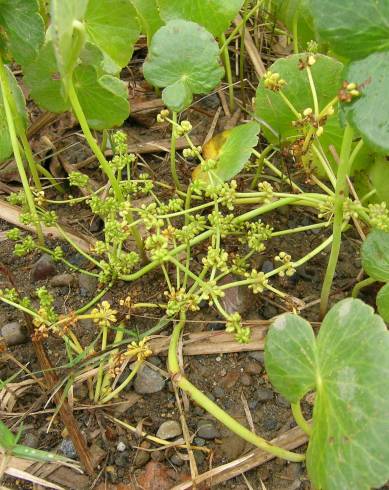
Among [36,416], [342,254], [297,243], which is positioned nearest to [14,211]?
[36,416]

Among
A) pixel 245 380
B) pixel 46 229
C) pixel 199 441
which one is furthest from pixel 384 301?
pixel 46 229

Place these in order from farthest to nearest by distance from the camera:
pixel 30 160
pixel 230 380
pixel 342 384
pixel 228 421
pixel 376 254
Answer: pixel 30 160 → pixel 230 380 → pixel 376 254 → pixel 228 421 → pixel 342 384

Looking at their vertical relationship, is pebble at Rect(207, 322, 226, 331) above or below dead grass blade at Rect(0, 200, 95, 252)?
below

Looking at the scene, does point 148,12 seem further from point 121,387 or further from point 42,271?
point 121,387

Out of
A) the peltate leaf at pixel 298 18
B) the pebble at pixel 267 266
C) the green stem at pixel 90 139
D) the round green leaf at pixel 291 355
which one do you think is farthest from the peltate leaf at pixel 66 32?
the peltate leaf at pixel 298 18

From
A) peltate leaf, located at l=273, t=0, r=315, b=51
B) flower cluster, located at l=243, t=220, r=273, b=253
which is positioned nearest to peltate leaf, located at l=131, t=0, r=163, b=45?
peltate leaf, located at l=273, t=0, r=315, b=51

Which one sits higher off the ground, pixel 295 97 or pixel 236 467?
pixel 295 97

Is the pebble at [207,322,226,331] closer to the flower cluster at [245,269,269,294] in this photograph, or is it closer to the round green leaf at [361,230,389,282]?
the flower cluster at [245,269,269,294]

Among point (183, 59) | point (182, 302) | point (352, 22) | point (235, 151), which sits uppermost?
point (352, 22)

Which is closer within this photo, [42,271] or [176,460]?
[176,460]
